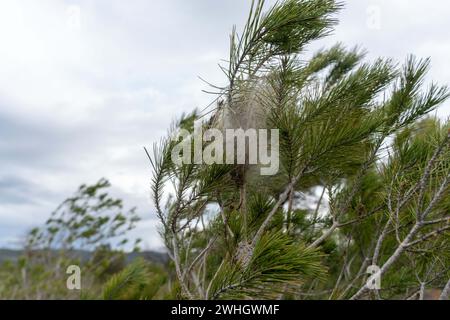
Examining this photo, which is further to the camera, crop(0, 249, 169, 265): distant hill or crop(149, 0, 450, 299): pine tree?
crop(0, 249, 169, 265): distant hill

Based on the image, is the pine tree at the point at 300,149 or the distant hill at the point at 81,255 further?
the distant hill at the point at 81,255

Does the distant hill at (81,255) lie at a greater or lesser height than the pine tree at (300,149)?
lesser

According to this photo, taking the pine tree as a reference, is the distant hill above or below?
below

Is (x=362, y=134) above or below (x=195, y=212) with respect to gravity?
above

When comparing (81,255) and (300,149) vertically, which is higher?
(300,149)

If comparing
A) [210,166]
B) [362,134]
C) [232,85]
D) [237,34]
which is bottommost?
[210,166]

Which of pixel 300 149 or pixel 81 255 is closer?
pixel 300 149
